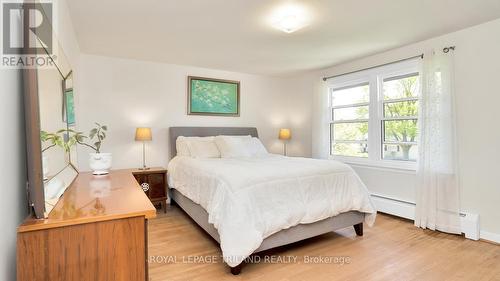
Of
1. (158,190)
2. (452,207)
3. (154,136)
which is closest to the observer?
(452,207)

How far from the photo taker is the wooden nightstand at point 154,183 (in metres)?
3.63

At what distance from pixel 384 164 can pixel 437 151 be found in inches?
30.3

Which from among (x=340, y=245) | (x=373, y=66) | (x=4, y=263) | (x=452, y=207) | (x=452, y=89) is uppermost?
(x=373, y=66)

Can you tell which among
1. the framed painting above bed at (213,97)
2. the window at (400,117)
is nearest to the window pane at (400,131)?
the window at (400,117)

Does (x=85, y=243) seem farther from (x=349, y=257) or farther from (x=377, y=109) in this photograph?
(x=377, y=109)

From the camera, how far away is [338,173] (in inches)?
109

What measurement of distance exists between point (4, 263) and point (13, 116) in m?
0.57

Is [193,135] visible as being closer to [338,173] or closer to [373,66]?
[338,173]

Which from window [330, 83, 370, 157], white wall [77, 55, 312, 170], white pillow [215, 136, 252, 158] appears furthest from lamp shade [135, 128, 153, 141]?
window [330, 83, 370, 157]

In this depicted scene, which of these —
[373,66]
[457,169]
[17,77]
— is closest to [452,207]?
[457,169]

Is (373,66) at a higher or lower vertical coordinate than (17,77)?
higher

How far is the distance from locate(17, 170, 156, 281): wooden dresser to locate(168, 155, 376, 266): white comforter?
3.21ft

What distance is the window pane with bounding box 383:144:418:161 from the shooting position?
352 centimetres

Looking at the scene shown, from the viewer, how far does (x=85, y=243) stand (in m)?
1.05
